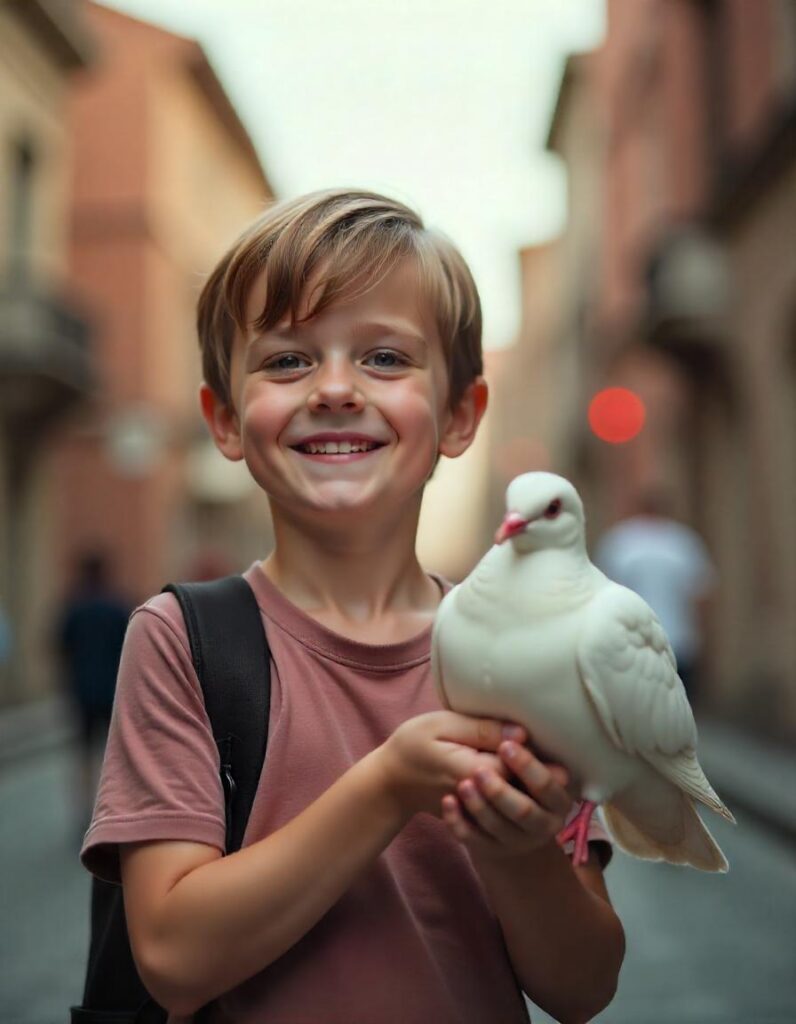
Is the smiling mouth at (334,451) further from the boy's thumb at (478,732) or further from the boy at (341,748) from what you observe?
the boy's thumb at (478,732)

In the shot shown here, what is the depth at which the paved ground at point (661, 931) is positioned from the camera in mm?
4316

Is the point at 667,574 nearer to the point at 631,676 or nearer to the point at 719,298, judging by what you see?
the point at 631,676

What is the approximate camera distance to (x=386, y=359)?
1.48 meters

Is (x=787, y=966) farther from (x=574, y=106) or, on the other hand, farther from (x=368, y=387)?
(x=574, y=106)

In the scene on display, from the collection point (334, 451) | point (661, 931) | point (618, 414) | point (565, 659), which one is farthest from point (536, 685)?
point (618, 414)

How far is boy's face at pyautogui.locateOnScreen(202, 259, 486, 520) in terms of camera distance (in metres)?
1.45

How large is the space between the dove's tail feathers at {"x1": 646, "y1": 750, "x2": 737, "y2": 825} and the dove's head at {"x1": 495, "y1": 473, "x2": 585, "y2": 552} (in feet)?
0.77

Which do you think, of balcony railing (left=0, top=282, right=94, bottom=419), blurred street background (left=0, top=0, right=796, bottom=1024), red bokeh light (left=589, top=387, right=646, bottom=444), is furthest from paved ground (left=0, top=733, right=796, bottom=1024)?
red bokeh light (left=589, top=387, right=646, bottom=444)

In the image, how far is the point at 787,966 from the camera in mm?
4781

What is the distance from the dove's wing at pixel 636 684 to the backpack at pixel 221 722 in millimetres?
408

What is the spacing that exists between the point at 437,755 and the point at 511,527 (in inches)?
8.8

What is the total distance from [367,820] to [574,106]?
91.3 feet

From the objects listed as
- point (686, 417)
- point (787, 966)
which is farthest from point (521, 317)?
point (787, 966)

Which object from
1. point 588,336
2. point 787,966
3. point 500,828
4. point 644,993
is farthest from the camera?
point 588,336
